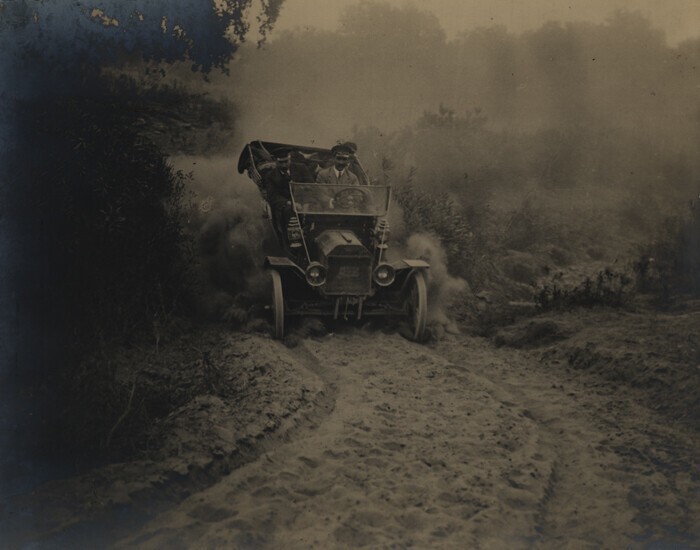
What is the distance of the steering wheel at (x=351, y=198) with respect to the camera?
6141 mm

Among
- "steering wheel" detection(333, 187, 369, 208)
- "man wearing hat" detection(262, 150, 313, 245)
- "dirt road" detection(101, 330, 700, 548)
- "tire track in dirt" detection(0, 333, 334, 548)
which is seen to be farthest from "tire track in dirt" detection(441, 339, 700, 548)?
"man wearing hat" detection(262, 150, 313, 245)

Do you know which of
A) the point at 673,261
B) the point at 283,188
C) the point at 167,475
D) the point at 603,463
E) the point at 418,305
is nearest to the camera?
the point at 167,475

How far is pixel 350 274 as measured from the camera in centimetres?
598

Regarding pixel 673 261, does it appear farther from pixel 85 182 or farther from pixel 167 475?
pixel 85 182

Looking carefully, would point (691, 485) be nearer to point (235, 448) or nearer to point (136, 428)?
point (235, 448)

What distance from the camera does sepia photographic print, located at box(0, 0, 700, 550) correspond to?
396cm

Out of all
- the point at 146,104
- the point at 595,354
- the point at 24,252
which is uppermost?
the point at 146,104

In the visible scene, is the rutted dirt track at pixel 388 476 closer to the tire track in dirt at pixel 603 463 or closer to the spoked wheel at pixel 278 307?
the tire track in dirt at pixel 603 463

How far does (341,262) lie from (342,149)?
38.4 inches

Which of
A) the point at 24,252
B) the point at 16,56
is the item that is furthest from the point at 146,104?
the point at 24,252

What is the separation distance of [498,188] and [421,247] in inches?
34.5

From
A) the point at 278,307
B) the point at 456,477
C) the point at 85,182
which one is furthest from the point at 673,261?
the point at 85,182

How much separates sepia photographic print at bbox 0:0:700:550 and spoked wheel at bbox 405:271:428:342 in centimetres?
2

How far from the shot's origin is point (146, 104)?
494cm
